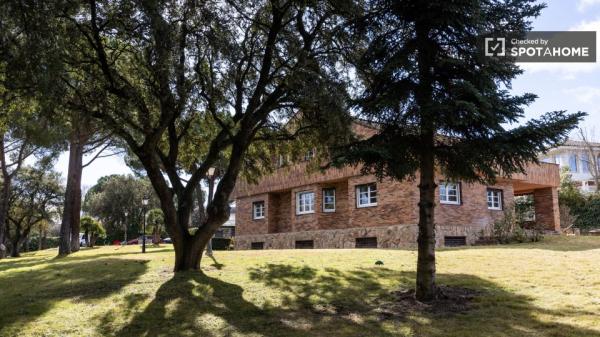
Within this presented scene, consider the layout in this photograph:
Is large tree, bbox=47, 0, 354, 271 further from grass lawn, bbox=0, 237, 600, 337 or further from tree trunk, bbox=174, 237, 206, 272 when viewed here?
grass lawn, bbox=0, 237, 600, 337

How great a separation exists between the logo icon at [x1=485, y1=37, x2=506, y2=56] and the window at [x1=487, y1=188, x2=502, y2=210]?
15994mm

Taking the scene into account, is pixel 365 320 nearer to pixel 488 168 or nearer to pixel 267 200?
pixel 488 168

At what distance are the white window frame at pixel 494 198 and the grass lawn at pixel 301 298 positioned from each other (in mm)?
9855

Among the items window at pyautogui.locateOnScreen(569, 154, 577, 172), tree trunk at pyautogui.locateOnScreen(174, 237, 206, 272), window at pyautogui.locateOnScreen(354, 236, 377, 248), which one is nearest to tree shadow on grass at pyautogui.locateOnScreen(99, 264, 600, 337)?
tree trunk at pyautogui.locateOnScreen(174, 237, 206, 272)

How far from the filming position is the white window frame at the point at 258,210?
2961 cm

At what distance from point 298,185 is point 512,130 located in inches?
762

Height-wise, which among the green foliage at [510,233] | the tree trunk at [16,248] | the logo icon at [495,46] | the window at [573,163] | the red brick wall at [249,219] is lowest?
the tree trunk at [16,248]

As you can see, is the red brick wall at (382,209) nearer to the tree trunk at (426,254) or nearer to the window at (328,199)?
the window at (328,199)

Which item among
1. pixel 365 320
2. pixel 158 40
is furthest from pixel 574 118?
pixel 158 40

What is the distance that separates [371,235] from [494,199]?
6.52 metres

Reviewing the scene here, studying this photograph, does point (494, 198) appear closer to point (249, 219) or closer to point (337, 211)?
point (337, 211)

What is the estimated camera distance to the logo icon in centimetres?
802

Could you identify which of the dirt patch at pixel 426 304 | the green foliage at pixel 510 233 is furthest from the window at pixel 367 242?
the dirt patch at pixel 426 304

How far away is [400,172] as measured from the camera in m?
8.23
